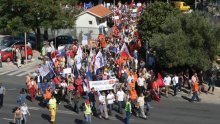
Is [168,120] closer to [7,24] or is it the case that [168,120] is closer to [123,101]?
[123,101]

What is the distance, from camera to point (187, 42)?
111ft

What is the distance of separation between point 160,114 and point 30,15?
22.5 m

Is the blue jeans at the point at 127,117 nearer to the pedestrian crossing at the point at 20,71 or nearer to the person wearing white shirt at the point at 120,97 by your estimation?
the person wearing white shirt at the point at 120,97

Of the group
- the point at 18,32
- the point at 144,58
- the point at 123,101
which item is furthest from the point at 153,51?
the point at 18,32

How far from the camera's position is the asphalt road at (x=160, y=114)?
85.2 feet

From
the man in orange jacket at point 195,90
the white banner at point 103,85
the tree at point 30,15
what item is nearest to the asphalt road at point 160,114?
the man in orange jacket at point 195,90

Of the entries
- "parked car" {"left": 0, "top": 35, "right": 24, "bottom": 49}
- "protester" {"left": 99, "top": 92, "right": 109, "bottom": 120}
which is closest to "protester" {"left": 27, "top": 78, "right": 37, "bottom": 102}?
"protester" {"left": 99, "top": 92, "right": 109, "bottom": 120}

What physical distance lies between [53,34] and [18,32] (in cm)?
1170

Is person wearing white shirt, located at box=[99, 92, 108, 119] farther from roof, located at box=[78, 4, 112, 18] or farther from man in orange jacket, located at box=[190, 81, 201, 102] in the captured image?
roof, located at box=[78, 4, 112, 18]

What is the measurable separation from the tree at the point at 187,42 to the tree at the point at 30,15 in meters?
14.4

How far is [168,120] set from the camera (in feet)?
86.0

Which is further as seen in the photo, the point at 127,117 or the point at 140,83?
the point at 140,83

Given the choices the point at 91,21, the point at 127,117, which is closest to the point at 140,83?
the point at 127,117

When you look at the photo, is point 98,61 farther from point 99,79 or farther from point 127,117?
point 127,117
